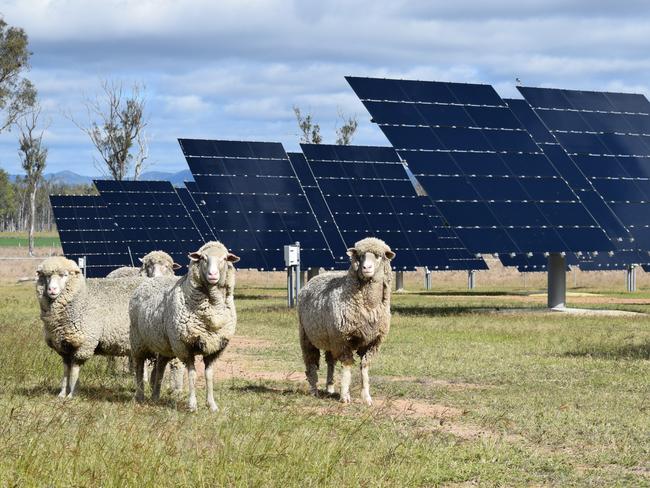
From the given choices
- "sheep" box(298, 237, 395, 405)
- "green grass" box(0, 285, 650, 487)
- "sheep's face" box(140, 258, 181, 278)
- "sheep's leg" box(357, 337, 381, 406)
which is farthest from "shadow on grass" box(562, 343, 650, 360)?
"sheep's face" box(140, 258, 181, 278)

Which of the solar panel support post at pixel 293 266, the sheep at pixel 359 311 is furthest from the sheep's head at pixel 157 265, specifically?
the solar panel support post at pixel 293 266

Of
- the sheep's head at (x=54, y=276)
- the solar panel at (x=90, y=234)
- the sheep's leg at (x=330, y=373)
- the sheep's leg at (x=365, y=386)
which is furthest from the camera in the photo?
the solar panel at (x=90, y=234)

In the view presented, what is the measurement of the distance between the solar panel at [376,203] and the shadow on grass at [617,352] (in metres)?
13.5

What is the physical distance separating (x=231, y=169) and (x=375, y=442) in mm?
31422

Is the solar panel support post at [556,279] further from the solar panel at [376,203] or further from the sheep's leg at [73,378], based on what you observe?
the sheep's leg at [73,378]

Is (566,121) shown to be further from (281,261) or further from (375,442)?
(375,442)

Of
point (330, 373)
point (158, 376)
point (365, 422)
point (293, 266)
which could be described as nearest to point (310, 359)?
point (330, 373)

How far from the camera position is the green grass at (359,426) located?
9266 mm

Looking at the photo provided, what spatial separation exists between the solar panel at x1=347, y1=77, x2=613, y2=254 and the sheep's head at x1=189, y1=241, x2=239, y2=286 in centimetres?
1581

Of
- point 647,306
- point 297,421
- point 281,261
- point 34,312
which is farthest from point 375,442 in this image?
point 281,261

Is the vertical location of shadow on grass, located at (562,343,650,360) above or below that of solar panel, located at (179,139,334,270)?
below

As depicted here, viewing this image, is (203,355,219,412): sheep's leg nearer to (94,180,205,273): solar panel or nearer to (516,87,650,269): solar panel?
(516,87,650,269): solar panel

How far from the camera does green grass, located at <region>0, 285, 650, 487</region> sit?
9266mm

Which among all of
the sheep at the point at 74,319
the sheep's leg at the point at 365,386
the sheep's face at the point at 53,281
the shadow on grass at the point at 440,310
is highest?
the sheep's face at the point at 53,281
